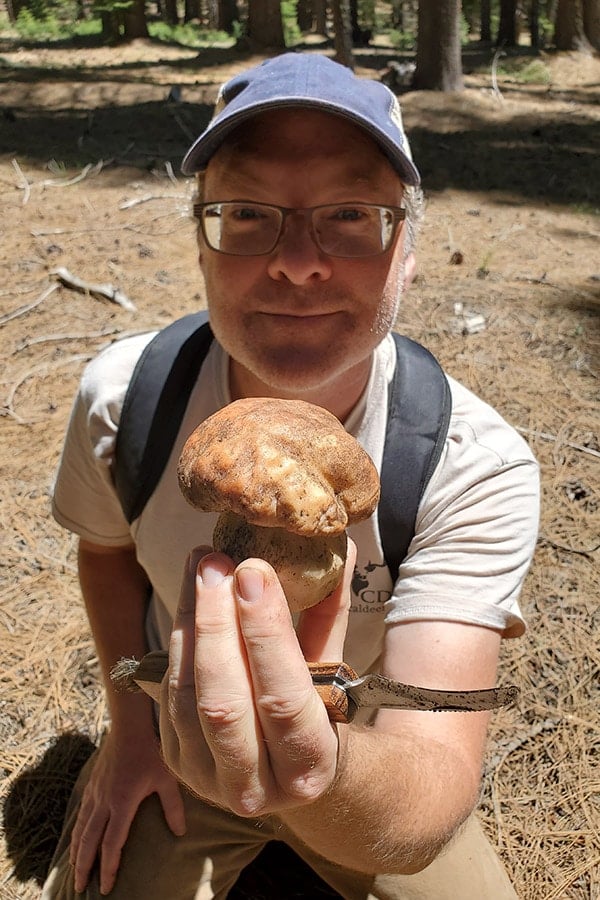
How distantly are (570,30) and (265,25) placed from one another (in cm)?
959

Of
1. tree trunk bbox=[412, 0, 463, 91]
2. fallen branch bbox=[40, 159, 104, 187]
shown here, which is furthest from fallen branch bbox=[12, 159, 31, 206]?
tree trunk bbox=[412, 0, 463, 91]

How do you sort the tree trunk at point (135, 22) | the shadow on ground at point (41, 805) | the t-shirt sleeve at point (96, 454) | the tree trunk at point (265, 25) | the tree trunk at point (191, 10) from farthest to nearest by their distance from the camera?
1. the tree trunk at point (191, 10)
2. the tree trunk at point (135, 22)
3. the tree trunk at point (265, 25)
4. the shadow on ground at point (41, 805)
5. the t-shirt sleeve at point (96, 454)

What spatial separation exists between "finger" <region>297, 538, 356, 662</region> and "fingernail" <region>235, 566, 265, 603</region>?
35 cm

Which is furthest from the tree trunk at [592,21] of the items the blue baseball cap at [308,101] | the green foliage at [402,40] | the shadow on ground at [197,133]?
the blue baseball cap at [308,101]

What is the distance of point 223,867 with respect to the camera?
2.62 metres

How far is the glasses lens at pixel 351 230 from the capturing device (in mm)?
2201

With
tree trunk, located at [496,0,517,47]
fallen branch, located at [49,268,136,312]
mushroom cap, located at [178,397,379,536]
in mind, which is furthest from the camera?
tree trunk, located at [496,0,517,47]

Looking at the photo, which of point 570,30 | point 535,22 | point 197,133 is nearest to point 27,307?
point 197,133

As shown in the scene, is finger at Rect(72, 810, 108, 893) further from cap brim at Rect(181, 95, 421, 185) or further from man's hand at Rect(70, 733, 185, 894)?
cap brim at Rect(181, 95, 421, 185)

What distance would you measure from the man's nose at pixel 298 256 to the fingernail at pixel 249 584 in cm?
117

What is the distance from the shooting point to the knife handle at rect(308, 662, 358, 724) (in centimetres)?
134

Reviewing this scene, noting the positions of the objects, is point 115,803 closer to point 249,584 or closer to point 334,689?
point 334,689

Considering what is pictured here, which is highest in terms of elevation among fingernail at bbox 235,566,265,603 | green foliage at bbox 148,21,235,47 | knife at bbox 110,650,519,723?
fingernail at bbox 235,566,265,603

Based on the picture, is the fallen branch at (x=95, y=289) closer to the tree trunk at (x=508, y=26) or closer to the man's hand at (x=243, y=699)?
the man's hand at (x=243, y=699)
